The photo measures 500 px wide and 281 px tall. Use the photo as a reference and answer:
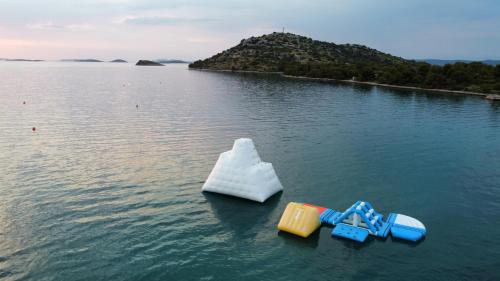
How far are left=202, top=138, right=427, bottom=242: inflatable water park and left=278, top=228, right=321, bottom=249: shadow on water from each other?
0.90 ft

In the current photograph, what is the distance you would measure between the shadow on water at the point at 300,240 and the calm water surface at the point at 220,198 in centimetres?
13

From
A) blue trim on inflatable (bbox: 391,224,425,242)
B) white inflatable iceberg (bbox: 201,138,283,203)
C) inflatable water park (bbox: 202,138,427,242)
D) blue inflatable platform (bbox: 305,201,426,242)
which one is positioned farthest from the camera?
white inflatable iceberg (bbox: 201,138,283,203)

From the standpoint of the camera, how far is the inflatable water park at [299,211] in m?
26.8

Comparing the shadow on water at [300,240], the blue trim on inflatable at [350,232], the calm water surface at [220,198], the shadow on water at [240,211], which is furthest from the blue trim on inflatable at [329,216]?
the shadow on water at [240,211]

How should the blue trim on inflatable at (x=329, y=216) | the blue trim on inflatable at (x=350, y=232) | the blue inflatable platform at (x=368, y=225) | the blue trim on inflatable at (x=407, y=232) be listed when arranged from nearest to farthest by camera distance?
the blue trim on inflatable at (x=350, y=232)
the blue trim on inflatable at (x=407, y=232)
the blue inflatable platform at (x=368, y=225)
the blue trim on inflatable at (x=329, y=216)

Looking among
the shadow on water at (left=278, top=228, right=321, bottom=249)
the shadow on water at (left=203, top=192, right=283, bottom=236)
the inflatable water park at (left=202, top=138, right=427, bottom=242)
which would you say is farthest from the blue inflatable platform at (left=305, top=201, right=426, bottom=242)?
the shadow on water at (left=203, top=192, right=283, bottom=236)

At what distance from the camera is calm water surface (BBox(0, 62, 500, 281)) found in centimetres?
2291

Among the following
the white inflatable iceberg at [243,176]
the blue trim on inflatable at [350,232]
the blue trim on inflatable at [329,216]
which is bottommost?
the blue trim on inflatable at [350,232]

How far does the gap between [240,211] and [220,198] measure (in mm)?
3064

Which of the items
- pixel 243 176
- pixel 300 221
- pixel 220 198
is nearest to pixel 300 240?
pixel 300 221

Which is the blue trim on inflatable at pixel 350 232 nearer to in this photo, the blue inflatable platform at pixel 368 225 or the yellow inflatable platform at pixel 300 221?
the blue inflatable platform at pixel 368 225

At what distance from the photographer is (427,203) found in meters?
33.3

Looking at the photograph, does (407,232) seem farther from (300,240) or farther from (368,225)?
(300,240)

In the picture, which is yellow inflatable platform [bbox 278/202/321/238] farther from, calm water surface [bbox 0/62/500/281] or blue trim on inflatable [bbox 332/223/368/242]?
blue trim on inflatable [bbox 332/223/368/242]
